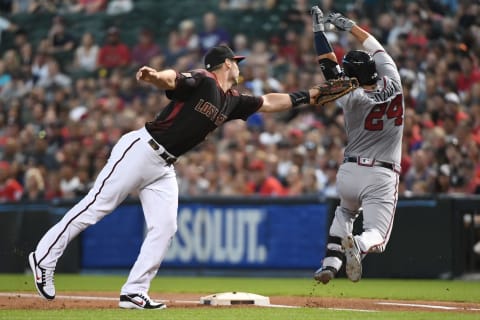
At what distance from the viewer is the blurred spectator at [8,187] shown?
18.1 meters

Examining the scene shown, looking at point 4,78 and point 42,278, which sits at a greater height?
point 4,78

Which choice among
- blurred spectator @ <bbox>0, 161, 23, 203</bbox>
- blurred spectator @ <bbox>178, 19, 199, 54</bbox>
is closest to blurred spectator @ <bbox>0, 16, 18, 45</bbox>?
blurred spectator @ <bbox>178, 19, 199, 54</bbox>

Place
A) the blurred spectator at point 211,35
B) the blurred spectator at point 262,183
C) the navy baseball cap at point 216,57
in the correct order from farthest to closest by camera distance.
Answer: the blurred spectator at point 211,35 → the blurred spectator at point 262,183 → the navy baseball cap at point 216,57

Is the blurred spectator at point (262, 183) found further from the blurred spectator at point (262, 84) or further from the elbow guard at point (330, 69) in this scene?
the elbow guard at point (330, 69)

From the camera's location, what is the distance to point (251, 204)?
51.0 feet

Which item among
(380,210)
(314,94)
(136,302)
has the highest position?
(314,94)

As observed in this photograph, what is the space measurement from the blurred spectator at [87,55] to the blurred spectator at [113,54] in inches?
8.0

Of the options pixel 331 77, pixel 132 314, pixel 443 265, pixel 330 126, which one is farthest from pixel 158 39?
pixel 132 314

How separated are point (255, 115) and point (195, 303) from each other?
8653mm

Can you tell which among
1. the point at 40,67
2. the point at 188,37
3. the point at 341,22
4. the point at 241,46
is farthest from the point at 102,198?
the point at 40,67

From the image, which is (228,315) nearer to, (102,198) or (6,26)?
(102,198)

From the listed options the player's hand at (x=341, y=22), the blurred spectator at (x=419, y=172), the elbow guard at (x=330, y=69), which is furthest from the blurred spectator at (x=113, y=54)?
the elbow guard at (x=330, y=69)

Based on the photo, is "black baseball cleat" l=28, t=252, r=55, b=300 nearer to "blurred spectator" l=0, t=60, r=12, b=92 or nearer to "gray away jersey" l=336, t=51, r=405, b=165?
"gray away jersey" l=336, t=51, r=405, b=165

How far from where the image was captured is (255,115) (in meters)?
18.4
